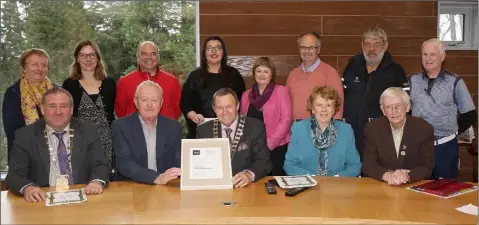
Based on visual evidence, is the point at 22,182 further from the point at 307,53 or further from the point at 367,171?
the point at 307,53

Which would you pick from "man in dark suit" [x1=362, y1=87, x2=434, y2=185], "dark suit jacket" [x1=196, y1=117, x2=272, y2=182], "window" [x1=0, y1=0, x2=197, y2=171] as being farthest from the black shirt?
"man in dark suit" [x1=362, y1=87, x2=434, y2=185]

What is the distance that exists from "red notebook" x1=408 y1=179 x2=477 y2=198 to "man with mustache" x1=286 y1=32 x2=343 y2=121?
49.4 inches

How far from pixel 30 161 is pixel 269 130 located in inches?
71.6

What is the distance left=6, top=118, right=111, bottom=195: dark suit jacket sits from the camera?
119 inches

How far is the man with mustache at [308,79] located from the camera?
4.19 meters

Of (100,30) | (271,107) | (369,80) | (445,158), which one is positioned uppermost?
(100,30)

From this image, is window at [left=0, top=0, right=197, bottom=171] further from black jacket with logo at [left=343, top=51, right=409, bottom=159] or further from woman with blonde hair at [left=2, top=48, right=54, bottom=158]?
black jacket with logo at [left=343, top=51, right=409, bottom=159]

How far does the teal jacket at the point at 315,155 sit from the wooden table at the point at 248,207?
1.13ft

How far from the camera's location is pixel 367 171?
10.6 ft

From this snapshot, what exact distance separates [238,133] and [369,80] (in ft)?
4.85

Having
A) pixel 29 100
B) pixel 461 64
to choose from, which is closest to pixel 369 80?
pixel 461 64

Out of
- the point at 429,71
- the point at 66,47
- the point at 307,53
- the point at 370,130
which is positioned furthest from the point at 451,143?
the point at 66,47

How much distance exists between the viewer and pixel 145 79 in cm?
433

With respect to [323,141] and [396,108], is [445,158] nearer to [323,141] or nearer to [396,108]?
[396,108]
